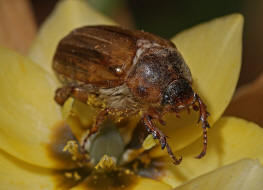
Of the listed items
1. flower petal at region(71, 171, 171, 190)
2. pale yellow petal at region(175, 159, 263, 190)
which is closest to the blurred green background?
flower petal at region(71, 171, 171, 190)

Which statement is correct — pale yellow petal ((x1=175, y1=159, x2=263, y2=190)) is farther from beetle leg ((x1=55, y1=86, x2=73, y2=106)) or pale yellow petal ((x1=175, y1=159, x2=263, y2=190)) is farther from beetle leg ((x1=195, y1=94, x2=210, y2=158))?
beetle leg ((x1=55, y1=86, x2=73, y2=106))

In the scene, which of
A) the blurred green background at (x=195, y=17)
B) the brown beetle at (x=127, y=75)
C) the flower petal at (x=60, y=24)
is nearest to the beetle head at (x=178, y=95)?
the brown beetle at (x=127, y=75)

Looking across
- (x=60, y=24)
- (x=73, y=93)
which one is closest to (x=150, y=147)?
(x=73, y=93)

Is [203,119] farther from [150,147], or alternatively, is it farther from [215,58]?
[215,58]

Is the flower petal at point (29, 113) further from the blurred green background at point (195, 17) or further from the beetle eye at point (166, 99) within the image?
the blurred green background at point (195, 17)

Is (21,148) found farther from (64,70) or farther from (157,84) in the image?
(157,84)

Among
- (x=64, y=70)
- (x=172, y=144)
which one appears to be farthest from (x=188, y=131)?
(x=64, y=70)

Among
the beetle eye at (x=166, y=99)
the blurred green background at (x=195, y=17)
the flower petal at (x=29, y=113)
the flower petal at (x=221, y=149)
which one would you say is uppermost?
the beetle eye at (x=166, y=99)
